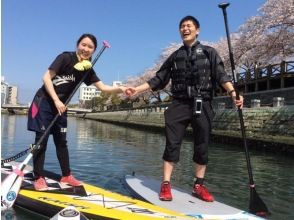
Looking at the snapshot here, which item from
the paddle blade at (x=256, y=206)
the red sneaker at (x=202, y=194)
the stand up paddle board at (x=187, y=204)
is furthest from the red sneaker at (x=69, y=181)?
the paddle blade at (x=256, y=206)

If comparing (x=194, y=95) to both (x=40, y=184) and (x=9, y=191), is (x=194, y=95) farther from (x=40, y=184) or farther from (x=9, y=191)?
A: (x=9, y=191)

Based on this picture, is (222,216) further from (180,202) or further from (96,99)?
Result: (96,99)

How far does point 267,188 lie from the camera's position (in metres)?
8.34

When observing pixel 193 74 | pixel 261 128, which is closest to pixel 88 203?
pixel 193 74

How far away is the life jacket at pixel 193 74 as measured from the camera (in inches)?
215

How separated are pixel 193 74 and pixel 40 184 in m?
2.47

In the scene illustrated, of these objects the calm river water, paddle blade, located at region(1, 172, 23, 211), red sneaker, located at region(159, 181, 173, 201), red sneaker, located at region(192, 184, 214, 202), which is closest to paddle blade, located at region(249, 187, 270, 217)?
the calm river water

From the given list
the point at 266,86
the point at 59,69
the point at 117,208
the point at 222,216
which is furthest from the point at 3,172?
the point at 266,86

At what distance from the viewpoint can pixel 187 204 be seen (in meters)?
5.07

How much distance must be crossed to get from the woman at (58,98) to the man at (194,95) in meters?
0.92

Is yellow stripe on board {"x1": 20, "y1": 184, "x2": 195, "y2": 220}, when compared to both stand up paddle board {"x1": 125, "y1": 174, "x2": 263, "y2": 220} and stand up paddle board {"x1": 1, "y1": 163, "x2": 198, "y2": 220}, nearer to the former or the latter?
stand up paddle board {"x1": 1, "y1": 163, "x2": 198, "y2": 220}

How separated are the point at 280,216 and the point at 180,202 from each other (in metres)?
1.60

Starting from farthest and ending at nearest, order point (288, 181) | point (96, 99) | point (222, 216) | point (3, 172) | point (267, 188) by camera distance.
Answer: point (96, 99), point (288, 181), point (267, 188), point (3, 172), point (222, 216)

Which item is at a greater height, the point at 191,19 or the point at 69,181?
the point at 191,19
